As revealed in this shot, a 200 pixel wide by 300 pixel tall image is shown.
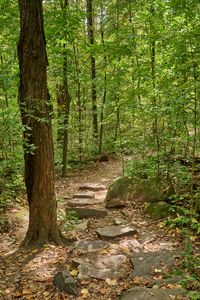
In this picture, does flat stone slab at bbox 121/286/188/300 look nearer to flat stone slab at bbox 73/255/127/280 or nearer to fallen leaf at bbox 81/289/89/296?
fallen leaf at bbox 81/289/89/296

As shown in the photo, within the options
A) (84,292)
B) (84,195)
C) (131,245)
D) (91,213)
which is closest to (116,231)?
(131,245)

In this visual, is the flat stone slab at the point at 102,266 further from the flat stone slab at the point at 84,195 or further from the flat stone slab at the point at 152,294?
the flat stone slab at the point at 84,195

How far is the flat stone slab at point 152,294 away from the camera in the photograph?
3.77 metres

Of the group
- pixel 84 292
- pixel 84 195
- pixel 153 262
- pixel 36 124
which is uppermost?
pixel 36 124

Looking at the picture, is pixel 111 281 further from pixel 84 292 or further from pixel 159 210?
pixel 159 210

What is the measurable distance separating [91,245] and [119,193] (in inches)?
109

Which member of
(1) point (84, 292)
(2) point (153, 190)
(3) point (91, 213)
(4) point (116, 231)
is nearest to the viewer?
(1) point (84, 292)

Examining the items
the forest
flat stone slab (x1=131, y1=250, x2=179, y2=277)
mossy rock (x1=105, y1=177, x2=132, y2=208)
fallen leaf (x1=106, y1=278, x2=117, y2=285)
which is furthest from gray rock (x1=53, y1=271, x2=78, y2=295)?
mossy rock (x1=105, y1=177, x2=132, y2=208)

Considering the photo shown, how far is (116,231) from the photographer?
6.32m

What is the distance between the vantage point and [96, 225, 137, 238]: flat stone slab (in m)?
6.17

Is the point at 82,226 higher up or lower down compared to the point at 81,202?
lower down

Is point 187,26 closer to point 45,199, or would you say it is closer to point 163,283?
point 45,199

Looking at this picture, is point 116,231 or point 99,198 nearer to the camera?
point 116,231

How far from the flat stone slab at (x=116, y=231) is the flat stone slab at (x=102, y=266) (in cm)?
95
